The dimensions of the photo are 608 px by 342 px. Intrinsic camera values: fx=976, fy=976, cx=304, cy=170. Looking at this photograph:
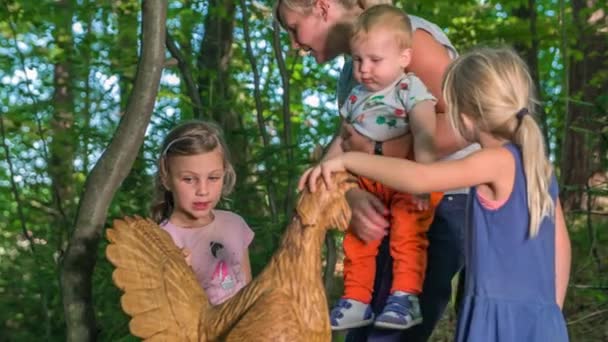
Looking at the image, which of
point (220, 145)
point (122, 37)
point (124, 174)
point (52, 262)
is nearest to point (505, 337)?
point (220, 145)

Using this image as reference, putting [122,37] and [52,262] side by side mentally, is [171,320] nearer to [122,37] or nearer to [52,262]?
[52,262]

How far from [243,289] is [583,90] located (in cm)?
698

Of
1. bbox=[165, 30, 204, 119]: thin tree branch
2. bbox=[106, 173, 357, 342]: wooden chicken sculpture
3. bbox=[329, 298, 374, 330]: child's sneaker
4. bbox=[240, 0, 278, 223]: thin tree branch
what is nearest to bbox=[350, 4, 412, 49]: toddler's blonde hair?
bbox=[106, 173, 357, 342]: wooden chicken sculpture

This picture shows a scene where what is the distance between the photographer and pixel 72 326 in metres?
3.59

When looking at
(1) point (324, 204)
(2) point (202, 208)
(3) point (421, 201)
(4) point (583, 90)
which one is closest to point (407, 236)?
(3) point (421, 201)

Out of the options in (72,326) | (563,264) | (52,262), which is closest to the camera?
(563,264)

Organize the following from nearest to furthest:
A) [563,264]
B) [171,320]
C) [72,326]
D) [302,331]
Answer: [302,331], [171,320], [563,264], [72,326]

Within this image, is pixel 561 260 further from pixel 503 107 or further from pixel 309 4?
pixel 309 4

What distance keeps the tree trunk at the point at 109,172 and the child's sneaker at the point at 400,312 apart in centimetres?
116

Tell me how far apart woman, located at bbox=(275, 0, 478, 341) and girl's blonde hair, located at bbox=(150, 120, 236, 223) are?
1.56 ft

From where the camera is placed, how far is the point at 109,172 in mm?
3512

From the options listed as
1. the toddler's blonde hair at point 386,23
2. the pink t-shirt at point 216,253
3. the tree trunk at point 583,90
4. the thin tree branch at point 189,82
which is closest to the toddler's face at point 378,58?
the toddler's blonde hair at point 386,23

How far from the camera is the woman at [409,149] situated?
297cm

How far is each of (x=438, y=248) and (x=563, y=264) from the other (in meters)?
0.38
